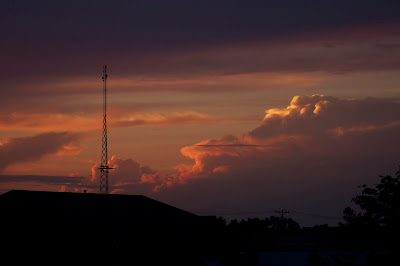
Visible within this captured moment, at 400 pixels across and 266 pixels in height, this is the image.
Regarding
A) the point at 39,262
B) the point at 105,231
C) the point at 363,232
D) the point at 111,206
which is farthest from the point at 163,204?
the point at 363,232

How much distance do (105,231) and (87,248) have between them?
7.66ft

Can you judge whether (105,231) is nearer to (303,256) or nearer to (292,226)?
(303,256)

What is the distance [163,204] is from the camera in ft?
212

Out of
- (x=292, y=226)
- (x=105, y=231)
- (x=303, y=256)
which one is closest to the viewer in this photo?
(x=303, y=256)

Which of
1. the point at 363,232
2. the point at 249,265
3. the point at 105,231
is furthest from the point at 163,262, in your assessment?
the point at 363,232

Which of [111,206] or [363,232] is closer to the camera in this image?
[111,206]

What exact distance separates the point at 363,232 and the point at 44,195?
3660cm

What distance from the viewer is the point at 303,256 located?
122 feet

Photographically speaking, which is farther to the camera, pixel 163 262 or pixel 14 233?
pixel 163 262

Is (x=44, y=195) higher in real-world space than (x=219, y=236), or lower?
higher

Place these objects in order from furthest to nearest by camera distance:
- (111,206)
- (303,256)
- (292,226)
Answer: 1. (292,226)
2. (111,206)
3. (303,256)

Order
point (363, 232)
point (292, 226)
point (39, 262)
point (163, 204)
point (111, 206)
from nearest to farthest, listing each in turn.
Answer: point (39, 262)
point (111, 206)
point (163, 204)
point (363, 232)
point (292, 226)

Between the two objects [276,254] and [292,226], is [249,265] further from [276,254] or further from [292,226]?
[292,226]

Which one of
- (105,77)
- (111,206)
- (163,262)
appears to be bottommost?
(163,262)
